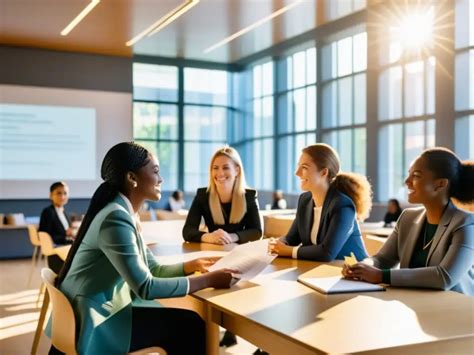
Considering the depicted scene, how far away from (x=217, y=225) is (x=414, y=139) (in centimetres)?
680

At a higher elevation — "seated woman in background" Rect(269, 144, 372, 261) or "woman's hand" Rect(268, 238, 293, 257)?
"seated woman in background" Rect(269, 144, 372, 261)

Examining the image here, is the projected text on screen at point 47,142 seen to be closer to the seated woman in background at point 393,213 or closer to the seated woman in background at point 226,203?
the seated woman in background at point 393,213

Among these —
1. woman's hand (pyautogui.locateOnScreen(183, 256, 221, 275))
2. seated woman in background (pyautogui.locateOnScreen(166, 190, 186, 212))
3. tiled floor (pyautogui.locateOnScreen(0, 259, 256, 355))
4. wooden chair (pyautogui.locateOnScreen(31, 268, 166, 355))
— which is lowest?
tiled floor (pyautogui.locateOnScreen(0, 259, 256, 355))

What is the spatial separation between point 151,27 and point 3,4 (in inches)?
87.6

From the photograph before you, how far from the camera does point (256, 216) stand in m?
3.80

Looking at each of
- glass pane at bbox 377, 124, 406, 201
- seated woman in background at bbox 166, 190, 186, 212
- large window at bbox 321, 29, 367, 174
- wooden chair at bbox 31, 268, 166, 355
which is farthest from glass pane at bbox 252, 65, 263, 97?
wooden chair at bbox 31, 268, 166, 355

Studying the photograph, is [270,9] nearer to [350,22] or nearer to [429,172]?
[350,22]

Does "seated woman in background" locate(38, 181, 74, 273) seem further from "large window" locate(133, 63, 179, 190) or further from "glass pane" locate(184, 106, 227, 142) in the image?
"glass pane" locate(184, 106, 227, 142)

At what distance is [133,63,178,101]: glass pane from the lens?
13.3 meters

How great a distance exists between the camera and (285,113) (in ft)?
43.0

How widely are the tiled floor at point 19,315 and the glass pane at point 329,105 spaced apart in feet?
21.1

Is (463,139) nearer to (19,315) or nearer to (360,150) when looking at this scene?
(360,150)

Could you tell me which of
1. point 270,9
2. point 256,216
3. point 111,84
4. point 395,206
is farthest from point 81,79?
point 256,216

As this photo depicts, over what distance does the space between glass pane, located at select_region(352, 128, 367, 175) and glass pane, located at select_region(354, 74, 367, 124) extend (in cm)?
23
